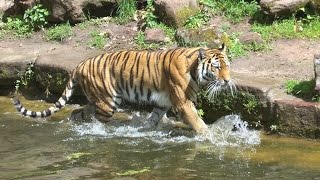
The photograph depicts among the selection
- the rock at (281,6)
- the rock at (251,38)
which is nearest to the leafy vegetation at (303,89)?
the rock at (251,38)

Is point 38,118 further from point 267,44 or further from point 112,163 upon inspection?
point 267,44

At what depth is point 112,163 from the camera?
5.90m

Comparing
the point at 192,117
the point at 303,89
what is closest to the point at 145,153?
the point at 192,117

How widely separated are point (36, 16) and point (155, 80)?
3.91m

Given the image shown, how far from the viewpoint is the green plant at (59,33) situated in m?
9.92

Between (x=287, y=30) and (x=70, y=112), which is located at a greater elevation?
(x=287, y=30)

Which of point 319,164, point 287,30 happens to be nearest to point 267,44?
point 287,30

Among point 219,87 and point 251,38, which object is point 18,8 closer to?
point 251,38

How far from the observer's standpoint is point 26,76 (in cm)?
886

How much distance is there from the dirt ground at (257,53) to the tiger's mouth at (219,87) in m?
0.78

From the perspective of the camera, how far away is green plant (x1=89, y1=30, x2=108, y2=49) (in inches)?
370

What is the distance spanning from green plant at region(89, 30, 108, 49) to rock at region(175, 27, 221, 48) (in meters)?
1.32

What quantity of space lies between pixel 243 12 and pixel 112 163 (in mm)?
4471

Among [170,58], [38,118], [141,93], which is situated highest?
[170,58]
